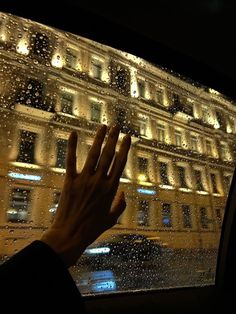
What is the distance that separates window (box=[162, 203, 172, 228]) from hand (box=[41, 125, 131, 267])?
196 cm

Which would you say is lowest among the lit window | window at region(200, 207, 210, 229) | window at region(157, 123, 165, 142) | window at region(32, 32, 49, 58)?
window at region(200, 207, 210, 229)

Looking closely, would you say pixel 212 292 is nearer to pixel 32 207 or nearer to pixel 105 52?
pixel 32 207

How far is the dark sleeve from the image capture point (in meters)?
0.53

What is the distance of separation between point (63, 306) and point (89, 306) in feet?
4.11

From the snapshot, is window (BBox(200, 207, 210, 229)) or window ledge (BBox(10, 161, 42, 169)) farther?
window (BBox(200, 207, 210, 229))

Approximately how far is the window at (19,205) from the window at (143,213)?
97 cm

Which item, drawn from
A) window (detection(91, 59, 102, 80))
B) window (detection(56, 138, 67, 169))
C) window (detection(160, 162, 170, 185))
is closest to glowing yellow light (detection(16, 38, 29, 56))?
window (detection(91, 59, 102, 80))

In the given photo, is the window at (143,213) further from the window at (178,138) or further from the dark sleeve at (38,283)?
the dark sleeve at (38,283)

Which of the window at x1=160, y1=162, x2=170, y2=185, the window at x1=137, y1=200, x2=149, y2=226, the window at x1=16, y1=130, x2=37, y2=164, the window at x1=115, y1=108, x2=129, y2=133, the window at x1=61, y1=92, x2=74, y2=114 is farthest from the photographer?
the window at x1=160, y1=162, x2=170, y2=185

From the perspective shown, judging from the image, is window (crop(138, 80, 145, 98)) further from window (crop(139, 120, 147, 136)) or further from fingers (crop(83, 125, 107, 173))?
fingers (crop(83, 125, 107, 173))

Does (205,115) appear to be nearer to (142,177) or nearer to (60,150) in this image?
(142,177)

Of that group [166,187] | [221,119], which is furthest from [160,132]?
[221,119]

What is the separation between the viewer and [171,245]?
2.42 metres

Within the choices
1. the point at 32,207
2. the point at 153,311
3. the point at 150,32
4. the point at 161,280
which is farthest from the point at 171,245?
the point at 150,32
